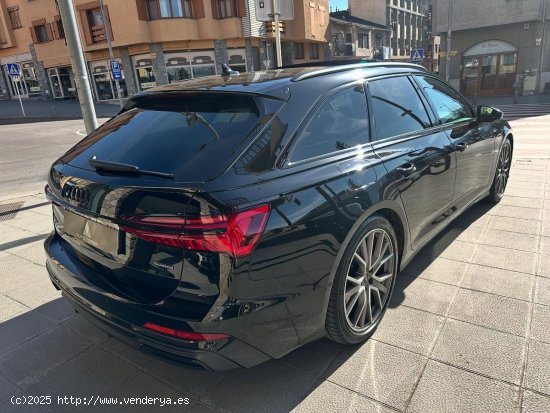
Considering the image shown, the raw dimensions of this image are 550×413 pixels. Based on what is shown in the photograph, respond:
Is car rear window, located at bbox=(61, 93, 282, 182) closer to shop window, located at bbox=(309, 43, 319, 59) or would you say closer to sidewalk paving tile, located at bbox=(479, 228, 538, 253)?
sidewalk paving tile, located at bbox=(479, 228, 538, 253)

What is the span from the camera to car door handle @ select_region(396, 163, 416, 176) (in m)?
2.77

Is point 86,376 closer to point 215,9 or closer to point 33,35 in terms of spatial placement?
point 215,9

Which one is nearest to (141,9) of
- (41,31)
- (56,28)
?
(56,28)

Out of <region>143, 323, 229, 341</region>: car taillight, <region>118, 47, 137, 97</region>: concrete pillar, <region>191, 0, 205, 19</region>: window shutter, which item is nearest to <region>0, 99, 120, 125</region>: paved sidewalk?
<region>118, 47, 137, 97</region>: concrete pillar

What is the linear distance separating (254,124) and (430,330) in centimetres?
179

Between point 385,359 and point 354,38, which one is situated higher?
point 354,38

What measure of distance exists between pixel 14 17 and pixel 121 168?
4331 centimetres

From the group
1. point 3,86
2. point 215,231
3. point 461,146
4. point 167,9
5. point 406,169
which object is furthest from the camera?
point 3,86

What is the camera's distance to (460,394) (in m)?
2.18

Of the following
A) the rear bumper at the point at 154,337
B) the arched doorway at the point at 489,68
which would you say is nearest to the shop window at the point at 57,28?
the arched doorway at the point at 489,68

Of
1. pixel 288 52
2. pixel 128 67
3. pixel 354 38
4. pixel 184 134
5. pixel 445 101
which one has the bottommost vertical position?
pixel 445 101

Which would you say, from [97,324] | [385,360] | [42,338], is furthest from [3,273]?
[385,360]

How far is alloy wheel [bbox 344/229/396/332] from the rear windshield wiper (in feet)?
4.00

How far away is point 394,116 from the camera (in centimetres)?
304
